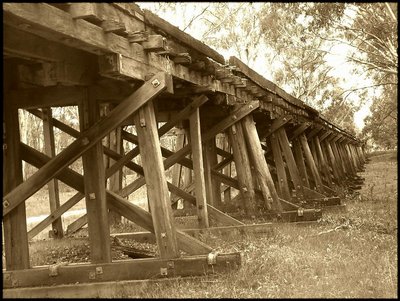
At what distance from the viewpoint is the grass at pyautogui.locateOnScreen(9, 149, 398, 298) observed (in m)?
4.04

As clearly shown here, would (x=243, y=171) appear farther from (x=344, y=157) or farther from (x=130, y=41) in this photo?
(x=344, y=157)

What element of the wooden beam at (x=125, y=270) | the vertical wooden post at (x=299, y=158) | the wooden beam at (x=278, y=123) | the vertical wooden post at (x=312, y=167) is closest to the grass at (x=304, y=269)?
the wooden beam at (x=125, y=270)

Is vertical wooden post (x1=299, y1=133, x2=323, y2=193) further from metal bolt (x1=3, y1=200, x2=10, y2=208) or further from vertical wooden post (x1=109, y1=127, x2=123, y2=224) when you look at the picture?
metal bolt (x1=3, y1=200, x2=10, y2=208)

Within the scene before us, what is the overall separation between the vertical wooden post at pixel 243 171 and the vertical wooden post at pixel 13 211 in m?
3.74

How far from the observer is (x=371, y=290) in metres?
3.99

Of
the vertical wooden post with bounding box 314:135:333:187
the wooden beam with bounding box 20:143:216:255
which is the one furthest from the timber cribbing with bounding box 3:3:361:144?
the vertical wooden post with bounding box 314:135:333:187

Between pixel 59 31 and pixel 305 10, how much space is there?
499 inches

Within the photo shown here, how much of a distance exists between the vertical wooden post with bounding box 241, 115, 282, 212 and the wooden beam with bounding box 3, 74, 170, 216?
12.1 feet

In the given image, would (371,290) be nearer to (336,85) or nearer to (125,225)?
(125,225)

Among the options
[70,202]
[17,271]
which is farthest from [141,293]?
[70,202]

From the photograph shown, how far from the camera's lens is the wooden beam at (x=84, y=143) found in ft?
14.9

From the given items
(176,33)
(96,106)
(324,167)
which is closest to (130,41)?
(96,106)

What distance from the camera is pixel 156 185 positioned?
A: 15.1 feet

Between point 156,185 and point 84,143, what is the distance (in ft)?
2.42
